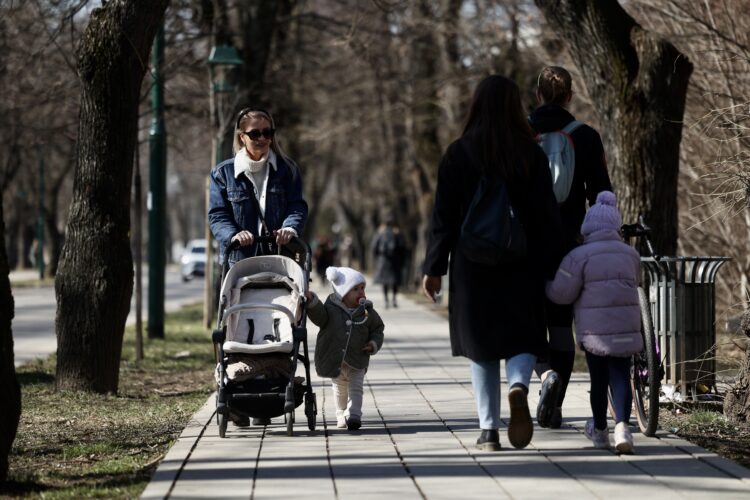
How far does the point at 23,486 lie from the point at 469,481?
209cm

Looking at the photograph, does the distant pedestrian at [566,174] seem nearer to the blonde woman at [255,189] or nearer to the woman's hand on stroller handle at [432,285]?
the woman's hand on stroller handle at [432,285]

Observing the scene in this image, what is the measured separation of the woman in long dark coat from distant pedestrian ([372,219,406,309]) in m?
20.8

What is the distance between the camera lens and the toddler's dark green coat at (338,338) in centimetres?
816

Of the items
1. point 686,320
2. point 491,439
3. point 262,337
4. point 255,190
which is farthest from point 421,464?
point 686,320

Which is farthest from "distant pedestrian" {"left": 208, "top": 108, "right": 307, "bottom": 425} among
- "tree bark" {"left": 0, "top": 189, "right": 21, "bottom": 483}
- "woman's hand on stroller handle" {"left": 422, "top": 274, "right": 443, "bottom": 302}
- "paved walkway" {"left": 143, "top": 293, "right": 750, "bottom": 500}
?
"tree bark" {"left": 0, "top": 189, "right": 21, "bottom": 483}

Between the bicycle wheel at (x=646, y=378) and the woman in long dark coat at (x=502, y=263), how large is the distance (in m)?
0.81

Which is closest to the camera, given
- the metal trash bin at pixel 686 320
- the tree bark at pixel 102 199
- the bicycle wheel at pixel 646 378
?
the bicycle wheel at pixel 646 378

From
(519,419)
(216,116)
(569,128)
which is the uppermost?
(216,116)

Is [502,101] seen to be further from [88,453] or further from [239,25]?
[239,25]

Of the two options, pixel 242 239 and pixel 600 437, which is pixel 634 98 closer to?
pixel 242 239

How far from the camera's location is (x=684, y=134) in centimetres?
1497

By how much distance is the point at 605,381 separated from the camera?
7230 mm

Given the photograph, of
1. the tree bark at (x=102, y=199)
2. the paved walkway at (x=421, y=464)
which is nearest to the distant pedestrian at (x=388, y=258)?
the tree bark at (x=102, y=199)

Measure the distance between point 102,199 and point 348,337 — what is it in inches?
129
